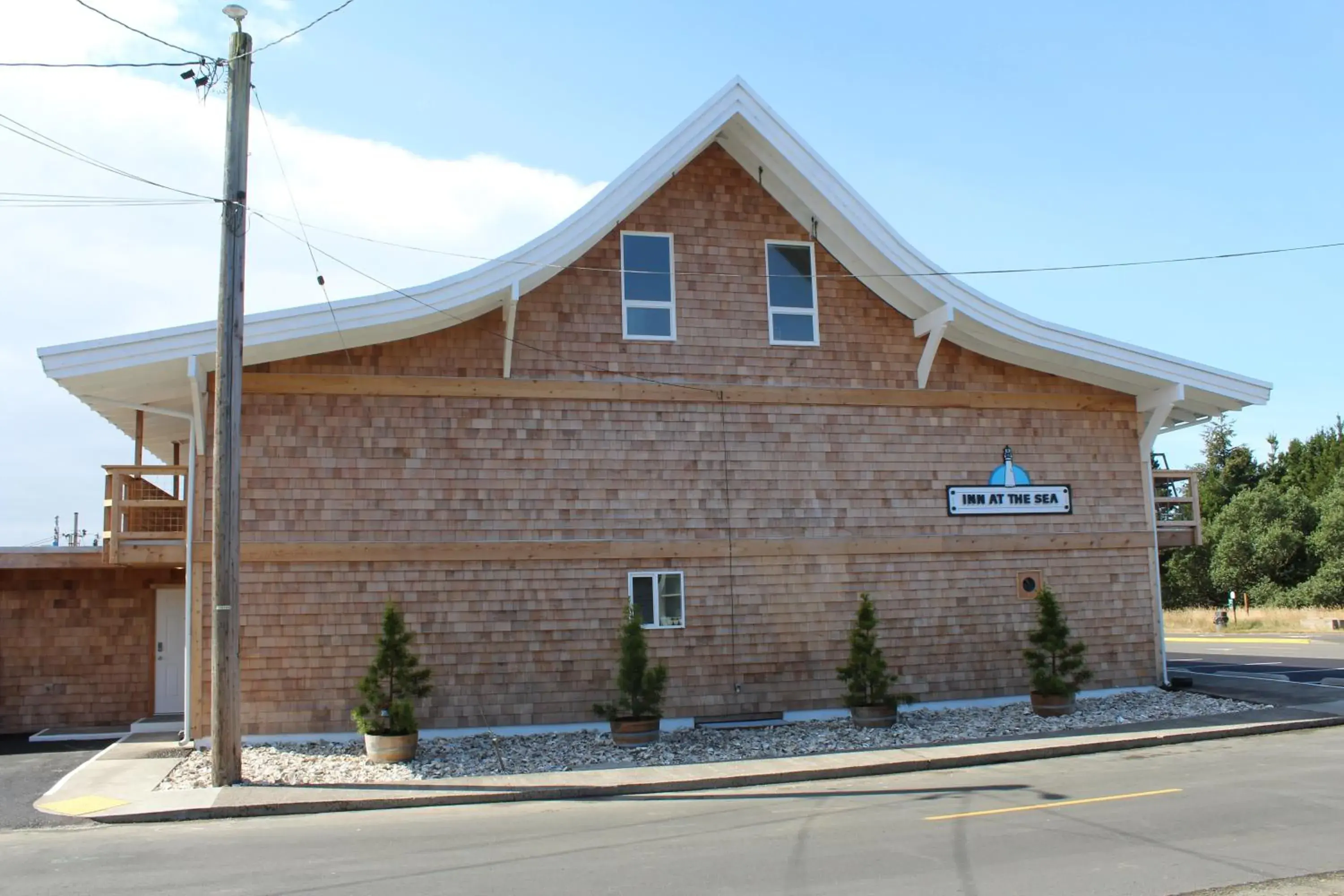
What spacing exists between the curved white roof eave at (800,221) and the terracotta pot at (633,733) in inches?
238

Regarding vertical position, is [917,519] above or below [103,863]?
above

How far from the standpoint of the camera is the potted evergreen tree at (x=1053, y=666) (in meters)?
16.1

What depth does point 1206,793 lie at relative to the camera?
419 inches

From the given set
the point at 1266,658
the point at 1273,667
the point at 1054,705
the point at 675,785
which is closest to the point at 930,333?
the point at 1054,705

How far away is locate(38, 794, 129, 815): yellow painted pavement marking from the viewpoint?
10.9 meters

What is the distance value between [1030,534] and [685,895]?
11882 mm

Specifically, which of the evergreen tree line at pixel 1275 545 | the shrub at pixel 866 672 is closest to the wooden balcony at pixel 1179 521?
the shrub at pixel 866 672

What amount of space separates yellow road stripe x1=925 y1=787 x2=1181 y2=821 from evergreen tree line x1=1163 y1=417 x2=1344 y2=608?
40.9 metres

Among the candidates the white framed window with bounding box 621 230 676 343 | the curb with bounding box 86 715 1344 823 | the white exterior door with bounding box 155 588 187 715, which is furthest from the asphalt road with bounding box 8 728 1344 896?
the white exterior door with bounding box 155 588 187 715

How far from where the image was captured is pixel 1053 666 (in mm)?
16391

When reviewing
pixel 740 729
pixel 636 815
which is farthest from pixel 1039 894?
pixel 740 729

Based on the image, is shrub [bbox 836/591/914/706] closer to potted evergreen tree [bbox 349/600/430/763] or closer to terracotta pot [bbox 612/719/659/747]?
terracotta pot [bbox 612/719/659/747]

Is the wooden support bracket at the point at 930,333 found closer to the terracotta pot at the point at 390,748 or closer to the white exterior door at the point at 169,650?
the terracotta pot at the point at 390,748

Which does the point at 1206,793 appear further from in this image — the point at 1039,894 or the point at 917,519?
the point at 917,519
